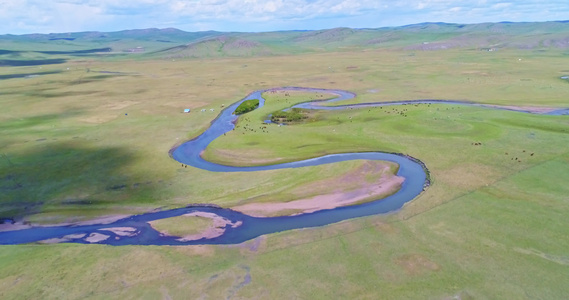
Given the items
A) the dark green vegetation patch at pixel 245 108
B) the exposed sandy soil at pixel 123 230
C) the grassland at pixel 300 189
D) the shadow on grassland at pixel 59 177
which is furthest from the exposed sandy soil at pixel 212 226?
the dark green vegetation patch at pixel 245 108

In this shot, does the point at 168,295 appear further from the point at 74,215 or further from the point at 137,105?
the point at 137,105

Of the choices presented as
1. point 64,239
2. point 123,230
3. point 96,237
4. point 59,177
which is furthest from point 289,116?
point 64,239

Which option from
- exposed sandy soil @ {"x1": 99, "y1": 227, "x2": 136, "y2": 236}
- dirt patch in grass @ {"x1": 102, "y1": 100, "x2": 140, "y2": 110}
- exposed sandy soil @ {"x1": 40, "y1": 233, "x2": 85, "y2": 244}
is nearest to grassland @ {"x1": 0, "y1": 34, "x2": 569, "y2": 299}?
exposed sandy soil @ {"x1": 40, "y1": 233, "x2": 85, "y2": 244}

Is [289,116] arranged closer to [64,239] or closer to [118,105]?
[118,105]

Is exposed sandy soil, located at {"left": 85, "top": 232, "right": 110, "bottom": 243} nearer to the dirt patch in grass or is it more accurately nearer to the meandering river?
the meandering river

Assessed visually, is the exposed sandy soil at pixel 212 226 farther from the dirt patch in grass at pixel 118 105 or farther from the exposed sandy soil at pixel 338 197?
the dirt patch in grass at pixel 118 105
